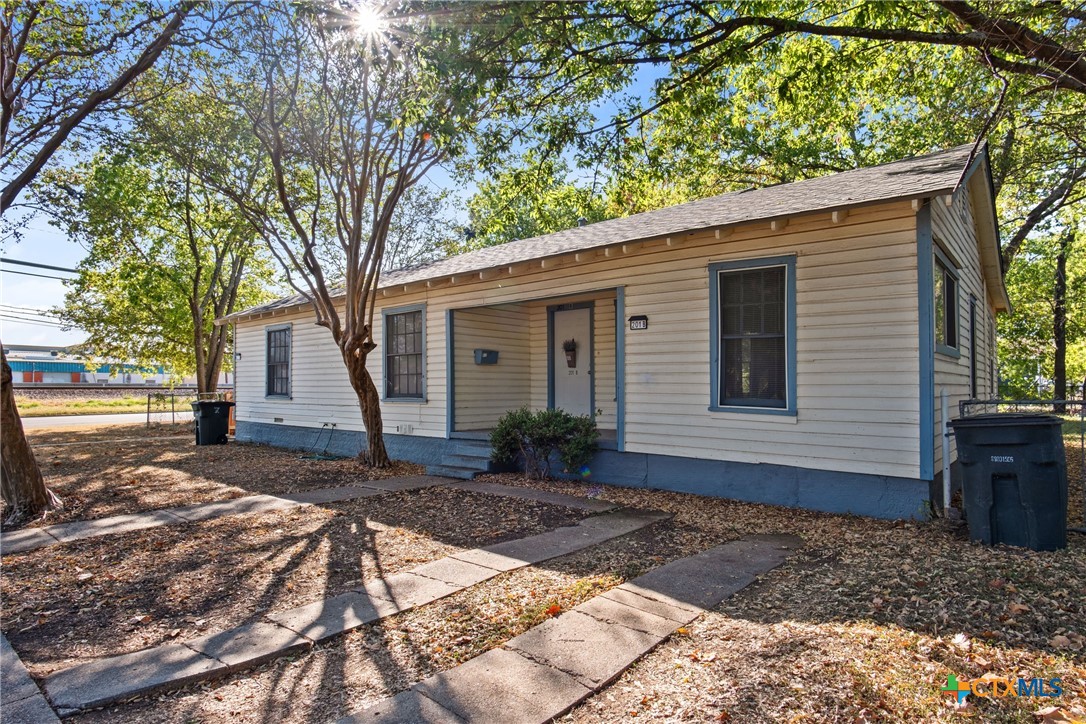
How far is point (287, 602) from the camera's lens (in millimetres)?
3799

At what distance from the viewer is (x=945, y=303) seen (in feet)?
22.6

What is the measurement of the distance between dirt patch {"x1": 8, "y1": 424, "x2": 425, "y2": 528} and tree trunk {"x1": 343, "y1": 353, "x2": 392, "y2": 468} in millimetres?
209

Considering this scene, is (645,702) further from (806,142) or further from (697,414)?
(806,142)

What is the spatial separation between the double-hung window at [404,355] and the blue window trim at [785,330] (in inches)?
202

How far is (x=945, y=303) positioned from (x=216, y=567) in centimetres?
774

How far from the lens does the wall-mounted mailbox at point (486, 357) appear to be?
9867 millimetres

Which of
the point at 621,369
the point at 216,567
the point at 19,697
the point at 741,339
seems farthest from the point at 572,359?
the point at 19,697

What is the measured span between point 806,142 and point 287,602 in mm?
16788

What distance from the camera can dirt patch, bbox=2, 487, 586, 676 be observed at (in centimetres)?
344

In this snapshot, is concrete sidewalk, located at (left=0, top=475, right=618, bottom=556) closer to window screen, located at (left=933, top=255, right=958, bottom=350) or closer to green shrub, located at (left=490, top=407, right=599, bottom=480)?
green shrub, located at (left=490, top=407, right=599, bottom=480)

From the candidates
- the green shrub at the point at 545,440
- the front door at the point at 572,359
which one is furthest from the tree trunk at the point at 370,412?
the front door at the point at 572,359

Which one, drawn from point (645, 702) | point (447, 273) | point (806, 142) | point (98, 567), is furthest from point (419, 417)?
point (806, 142)

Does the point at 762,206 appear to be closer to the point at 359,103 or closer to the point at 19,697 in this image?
the point at 359,103

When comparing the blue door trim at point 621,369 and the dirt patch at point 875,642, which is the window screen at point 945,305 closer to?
the dirt patch at point 875,642
